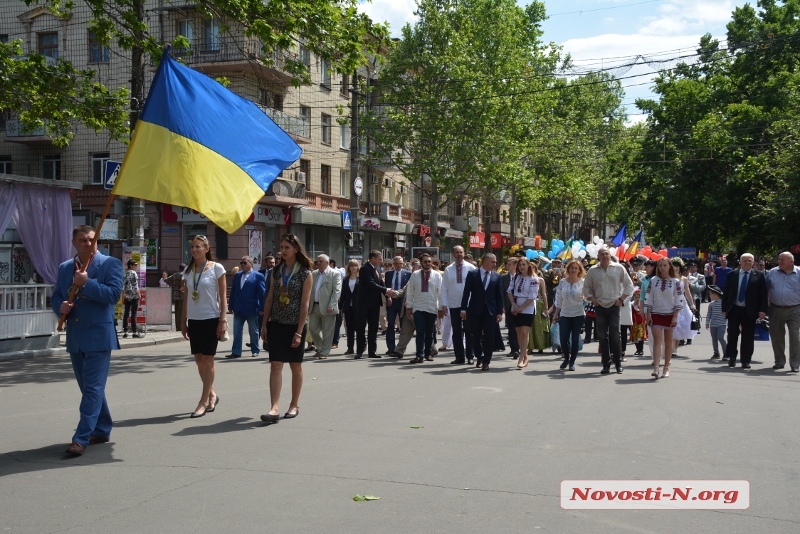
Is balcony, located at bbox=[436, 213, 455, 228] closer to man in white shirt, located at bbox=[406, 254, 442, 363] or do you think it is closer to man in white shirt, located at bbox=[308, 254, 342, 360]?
man in white shirt, located at bbox=[308, 254, 342, 360]

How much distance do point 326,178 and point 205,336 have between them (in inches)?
1328

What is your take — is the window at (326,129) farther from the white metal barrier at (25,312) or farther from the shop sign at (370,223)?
the white metal barrier at (25,312)

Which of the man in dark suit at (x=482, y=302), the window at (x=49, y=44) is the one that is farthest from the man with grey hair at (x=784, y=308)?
the window at (x=49, y=44)

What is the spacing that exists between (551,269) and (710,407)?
8.24m

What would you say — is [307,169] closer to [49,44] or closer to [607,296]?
[49,44]

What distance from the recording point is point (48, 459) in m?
6.68

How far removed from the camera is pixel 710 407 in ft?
30.8

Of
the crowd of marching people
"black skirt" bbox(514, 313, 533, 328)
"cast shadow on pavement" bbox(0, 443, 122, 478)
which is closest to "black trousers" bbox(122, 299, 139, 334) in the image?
the crowd of marching people

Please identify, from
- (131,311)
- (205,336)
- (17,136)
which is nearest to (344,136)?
(17,136)

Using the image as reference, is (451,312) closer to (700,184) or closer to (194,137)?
(194,137)

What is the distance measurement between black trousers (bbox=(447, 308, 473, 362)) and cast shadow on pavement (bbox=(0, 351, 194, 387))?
449 cm

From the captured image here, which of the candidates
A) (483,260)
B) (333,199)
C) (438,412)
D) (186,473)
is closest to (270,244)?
(333,199)

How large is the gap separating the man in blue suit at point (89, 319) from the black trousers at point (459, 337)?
756 centimetres

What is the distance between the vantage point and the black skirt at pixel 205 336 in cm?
842
